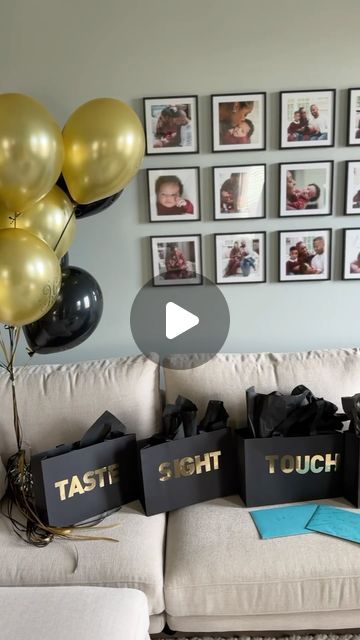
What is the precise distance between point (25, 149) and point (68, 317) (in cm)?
46

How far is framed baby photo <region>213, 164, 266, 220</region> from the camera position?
6.14ft

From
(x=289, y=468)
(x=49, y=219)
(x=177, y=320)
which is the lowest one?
(x=289, y=468)

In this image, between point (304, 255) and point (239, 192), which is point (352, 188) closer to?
point (304, 255)

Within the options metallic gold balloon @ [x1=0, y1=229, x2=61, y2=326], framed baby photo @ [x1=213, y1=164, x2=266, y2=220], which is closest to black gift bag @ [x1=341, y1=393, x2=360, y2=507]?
framed baby photo @ [x1=213, y1=164, x2=266, y2=220]

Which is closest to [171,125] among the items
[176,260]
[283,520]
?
[176,260]

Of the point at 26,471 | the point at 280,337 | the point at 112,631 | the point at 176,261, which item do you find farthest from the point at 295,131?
the point at 112,631

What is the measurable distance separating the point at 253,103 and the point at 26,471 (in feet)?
5.14

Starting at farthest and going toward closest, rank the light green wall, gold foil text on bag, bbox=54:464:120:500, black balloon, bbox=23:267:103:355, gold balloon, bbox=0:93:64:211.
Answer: the light green wall → gold foil text on bag, bbox=54:464:120:500 → black balloon, bbox=23:267:103:355 → gold balloon, bbox=0:93:64:211

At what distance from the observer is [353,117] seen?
182 centimetres

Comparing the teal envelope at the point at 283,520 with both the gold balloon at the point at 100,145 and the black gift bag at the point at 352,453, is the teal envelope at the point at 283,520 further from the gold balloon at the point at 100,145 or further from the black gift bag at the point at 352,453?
the gold balloon at the point at 100,145

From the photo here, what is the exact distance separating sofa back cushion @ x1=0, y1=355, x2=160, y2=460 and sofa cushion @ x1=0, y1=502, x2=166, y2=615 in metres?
0.36

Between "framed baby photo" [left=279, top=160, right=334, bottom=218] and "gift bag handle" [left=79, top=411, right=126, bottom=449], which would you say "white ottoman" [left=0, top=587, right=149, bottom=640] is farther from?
"framed baby photo" [left=279, top=160, right=334, bottom=218]

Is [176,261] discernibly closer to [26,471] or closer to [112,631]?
[26,471]

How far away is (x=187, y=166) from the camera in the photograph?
1876mm
